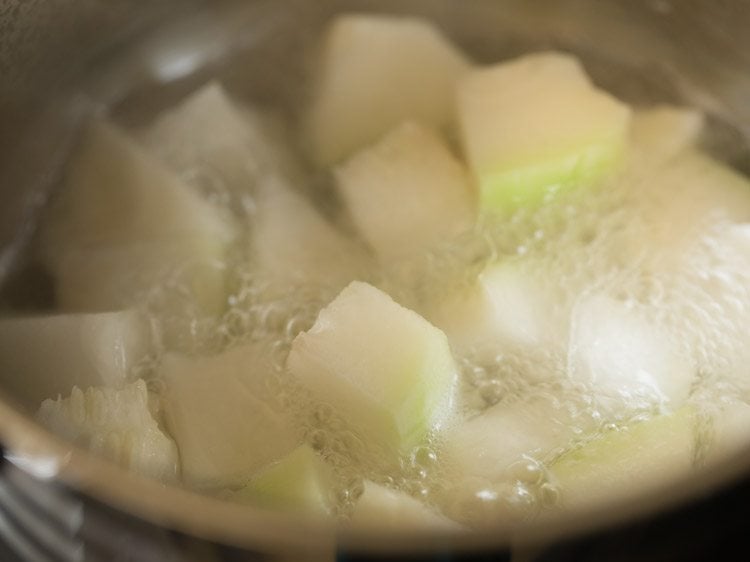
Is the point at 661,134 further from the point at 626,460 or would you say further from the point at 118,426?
the point at 118,426

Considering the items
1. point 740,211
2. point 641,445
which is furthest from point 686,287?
point 641,445

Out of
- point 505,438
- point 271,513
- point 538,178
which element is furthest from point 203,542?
point 538,178

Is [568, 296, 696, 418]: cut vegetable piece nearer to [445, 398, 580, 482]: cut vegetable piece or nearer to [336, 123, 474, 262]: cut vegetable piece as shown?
[445, 398, 580, 482]: cut vegetable piece

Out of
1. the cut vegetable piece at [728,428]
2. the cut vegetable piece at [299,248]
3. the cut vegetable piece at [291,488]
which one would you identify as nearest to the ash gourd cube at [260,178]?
the cut vegetable piece at [299,248]

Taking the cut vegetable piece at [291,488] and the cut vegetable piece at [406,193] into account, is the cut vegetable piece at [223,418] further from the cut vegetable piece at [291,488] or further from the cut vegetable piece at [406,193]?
the cut vegetable piece at [406,193]

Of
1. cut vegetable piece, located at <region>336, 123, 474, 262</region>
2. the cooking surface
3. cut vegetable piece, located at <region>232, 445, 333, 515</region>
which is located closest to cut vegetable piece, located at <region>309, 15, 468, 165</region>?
cut vegetable piece, located at <region>336, 123, 474, 262</region>
